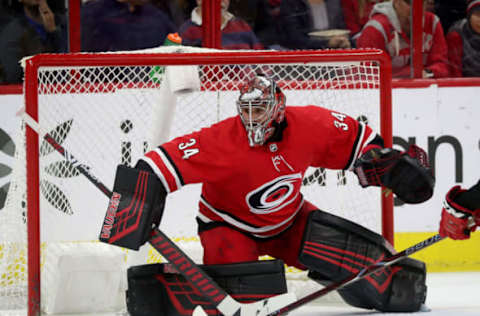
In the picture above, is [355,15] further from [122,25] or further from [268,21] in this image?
[122,25]

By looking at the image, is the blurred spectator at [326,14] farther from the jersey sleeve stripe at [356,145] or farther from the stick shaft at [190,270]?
the stick shaft at [190,270]

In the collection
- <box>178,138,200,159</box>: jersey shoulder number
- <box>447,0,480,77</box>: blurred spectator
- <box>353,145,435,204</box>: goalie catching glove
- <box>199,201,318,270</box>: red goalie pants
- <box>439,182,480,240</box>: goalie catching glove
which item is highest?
<box>447,0,480,77</box>: blurred spectator

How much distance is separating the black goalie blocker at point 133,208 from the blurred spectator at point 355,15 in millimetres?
1624

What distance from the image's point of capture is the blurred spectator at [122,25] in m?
3.76

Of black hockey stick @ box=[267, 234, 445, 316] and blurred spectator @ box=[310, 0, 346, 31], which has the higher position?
blurred spectator @ box=[310, 0, 346, 31]

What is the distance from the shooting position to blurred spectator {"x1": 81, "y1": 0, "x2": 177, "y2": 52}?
3760 millimetres

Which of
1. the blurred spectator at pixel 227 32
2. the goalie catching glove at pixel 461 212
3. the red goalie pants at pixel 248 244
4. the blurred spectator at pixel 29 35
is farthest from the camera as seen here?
the blurred spectator at pixel 227 32

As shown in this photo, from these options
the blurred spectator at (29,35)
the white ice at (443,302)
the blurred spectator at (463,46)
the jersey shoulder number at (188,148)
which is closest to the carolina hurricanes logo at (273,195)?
the jersey shoulder number at (188,148)

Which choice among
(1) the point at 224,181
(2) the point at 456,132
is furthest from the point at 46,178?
(2) the point at 456,132

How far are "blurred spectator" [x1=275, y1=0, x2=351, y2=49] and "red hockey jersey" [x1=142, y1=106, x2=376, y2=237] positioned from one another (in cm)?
108

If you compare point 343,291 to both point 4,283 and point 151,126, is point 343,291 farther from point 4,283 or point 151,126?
point 4,283

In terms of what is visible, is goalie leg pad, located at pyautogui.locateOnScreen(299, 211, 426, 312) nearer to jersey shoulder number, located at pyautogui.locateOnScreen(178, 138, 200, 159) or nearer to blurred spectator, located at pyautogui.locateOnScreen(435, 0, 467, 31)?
jersey shoulder number, located at pyautogui.locateOnScreen(178, 138, 200, 159)

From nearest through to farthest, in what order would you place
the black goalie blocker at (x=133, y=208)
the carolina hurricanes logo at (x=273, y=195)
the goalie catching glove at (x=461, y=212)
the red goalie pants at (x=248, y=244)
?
the goalie catching glove at (x=461, y=212) < the black goalie blocker at (x=133, y=208) < the carolina hurricanes logo at (x=273, y=195) < the red goalie pants at (x=248, y=244)

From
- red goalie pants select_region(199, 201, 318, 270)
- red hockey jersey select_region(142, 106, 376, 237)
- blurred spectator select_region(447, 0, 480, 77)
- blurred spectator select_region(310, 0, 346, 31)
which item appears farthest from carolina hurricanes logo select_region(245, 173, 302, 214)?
blurred spectator select_region(447, 0, 480, 77)
